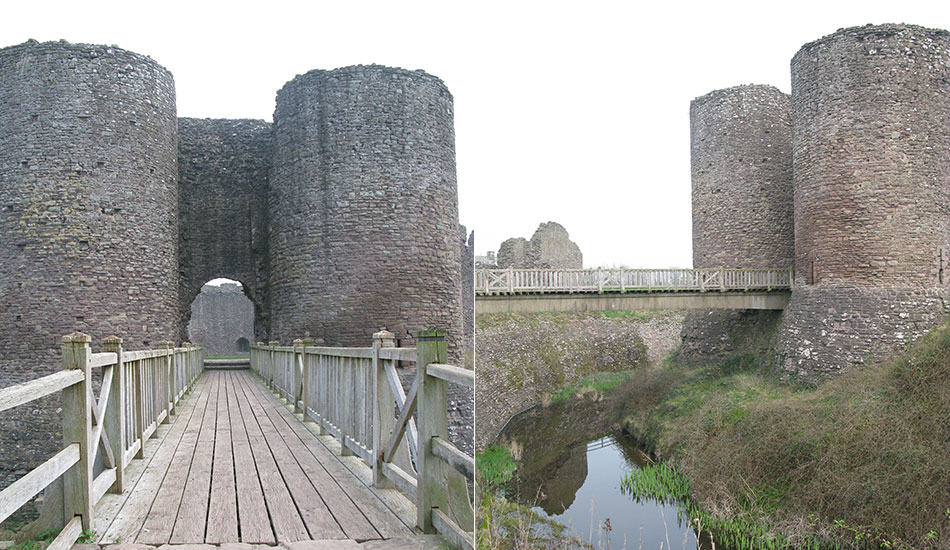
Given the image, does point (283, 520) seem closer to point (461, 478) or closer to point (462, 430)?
point (461, 478)

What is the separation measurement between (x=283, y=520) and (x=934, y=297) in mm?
13760

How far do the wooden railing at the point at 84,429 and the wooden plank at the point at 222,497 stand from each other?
561mm

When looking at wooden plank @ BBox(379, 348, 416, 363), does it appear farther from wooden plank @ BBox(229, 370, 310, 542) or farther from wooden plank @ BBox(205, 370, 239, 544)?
wooden plank @ BBox(205, 370, 239, 544)

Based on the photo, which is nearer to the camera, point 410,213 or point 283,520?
point 283,520

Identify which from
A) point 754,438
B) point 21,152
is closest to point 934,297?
point 754,438

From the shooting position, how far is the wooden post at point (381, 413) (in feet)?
13.2

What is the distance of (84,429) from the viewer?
141 inches

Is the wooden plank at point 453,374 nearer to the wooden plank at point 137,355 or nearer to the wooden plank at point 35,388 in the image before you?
the wooden plank at point 35,388

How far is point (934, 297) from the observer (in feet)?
43.9

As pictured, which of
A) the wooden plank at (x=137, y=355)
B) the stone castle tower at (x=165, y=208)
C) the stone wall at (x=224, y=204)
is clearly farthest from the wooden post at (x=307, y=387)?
the stone wall at (x=224, y=204)

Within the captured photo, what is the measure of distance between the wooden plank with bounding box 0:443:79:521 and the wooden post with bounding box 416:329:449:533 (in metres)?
1.54

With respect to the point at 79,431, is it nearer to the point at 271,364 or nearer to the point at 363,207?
the point at 271,364

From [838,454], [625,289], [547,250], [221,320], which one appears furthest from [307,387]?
[221,320]

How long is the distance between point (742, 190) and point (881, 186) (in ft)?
15.0
